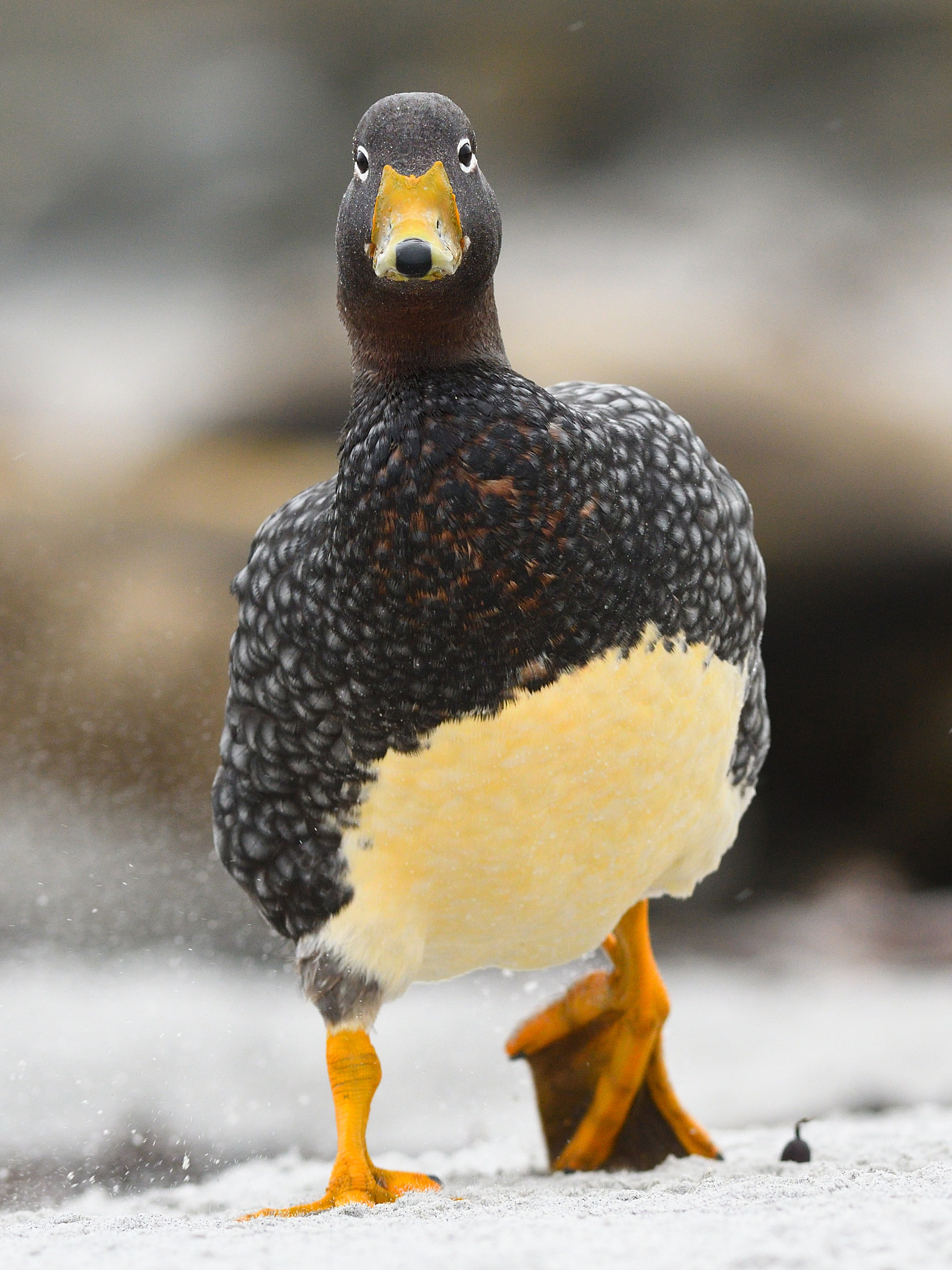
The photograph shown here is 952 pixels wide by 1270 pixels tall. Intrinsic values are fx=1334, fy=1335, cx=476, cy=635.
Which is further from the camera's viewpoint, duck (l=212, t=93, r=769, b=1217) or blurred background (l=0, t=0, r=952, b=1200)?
blurred background (l=0, t=0, r=952, b=1200)

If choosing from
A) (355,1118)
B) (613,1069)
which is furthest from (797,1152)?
(355,1118)

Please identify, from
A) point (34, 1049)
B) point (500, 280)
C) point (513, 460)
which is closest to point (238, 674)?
point (513, 460)

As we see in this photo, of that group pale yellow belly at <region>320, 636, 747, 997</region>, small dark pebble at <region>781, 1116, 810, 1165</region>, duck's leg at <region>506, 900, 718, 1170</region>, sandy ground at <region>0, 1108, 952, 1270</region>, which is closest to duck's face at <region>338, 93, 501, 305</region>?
pale yellow belly at <region>320, 636, 747, 997</region>

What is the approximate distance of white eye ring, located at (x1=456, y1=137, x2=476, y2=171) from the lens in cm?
183

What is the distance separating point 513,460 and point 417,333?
24 cm

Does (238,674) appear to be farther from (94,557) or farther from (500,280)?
(500,280)

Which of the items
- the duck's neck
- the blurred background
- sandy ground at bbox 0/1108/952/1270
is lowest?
sandy ground at bbox 0/1108/952/1270

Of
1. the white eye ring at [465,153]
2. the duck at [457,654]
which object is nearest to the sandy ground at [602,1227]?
the duck at [457,654]

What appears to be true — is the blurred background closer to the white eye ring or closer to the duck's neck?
the duck's neck

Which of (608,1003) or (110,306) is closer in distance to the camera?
(608,1003)

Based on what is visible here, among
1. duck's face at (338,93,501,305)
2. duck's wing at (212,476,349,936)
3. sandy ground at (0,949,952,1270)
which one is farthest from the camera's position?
duck's wing at (212,476,349,936)

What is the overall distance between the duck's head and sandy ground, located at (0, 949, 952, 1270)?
1.15 metres

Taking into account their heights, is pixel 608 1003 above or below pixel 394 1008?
below

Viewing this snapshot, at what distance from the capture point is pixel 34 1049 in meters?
4.09
